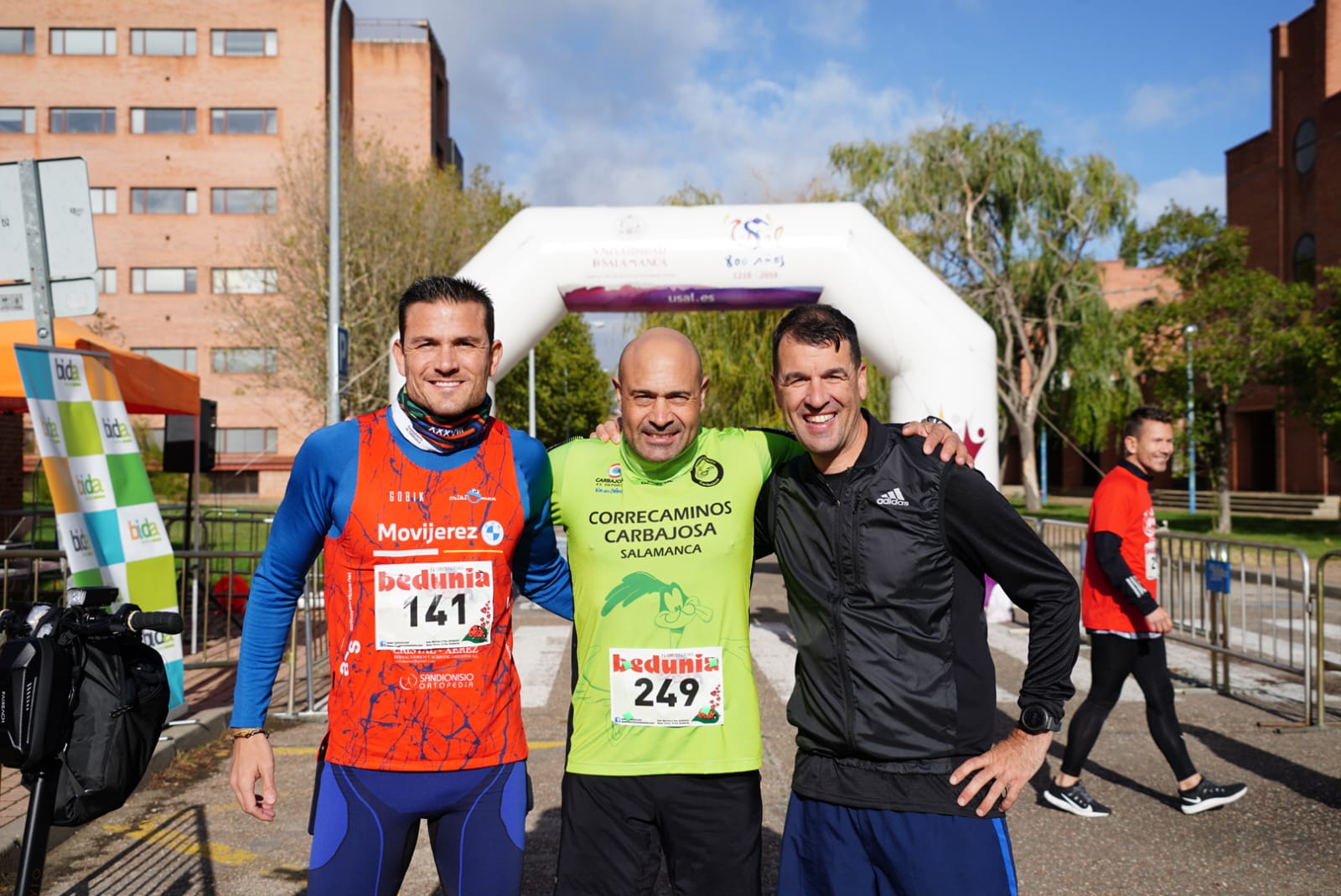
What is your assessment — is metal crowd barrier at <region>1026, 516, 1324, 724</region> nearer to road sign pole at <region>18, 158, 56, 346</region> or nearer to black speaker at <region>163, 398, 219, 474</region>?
road sign pole at <region>18, 158, 56, 346</region>

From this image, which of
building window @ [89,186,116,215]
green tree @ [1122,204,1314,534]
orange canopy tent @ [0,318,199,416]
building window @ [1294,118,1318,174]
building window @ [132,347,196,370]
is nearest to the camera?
orange canopy tent @ [0,318,199,416]

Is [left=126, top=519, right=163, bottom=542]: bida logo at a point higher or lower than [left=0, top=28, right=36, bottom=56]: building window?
lower

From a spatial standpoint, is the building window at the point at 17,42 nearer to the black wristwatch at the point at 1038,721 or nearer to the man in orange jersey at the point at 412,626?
the man in orange jersey at the point at 412,626

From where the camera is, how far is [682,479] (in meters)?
2.77

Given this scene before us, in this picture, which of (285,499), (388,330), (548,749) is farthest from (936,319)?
(388,330)

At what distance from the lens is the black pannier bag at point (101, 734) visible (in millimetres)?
2770

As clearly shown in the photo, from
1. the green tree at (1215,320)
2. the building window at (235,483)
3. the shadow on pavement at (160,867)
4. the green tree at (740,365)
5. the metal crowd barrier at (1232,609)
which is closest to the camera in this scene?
the shadow on pavement at (160,867)

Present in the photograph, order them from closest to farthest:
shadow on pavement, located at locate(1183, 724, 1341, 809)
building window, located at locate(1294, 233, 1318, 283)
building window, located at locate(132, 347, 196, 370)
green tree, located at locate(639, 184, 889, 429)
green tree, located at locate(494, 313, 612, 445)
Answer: shadow on pavement, located at locate(1183, 724, 1341, 809) → green tree, located at locate(639, 184, 889, 429) → building window, located at locate(1294, 233, 1318, 283) → green tree, located at locate(494, 313, 612, 445) → building window, located at locate(132, 347, 196, 370)

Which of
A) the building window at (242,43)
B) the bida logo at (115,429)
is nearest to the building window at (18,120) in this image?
the building window at (242,43)

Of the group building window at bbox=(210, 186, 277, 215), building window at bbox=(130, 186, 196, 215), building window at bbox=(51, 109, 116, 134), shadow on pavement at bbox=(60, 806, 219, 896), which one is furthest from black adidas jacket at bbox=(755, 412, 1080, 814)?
building window at bbox=(51, 109, 116, 134)

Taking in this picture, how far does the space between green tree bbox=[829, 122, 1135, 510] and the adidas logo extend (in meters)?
21.9

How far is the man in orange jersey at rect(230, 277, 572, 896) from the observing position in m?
2.48

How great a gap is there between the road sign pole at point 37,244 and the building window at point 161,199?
Answer: 4373cm

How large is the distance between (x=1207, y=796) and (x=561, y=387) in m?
39.2
